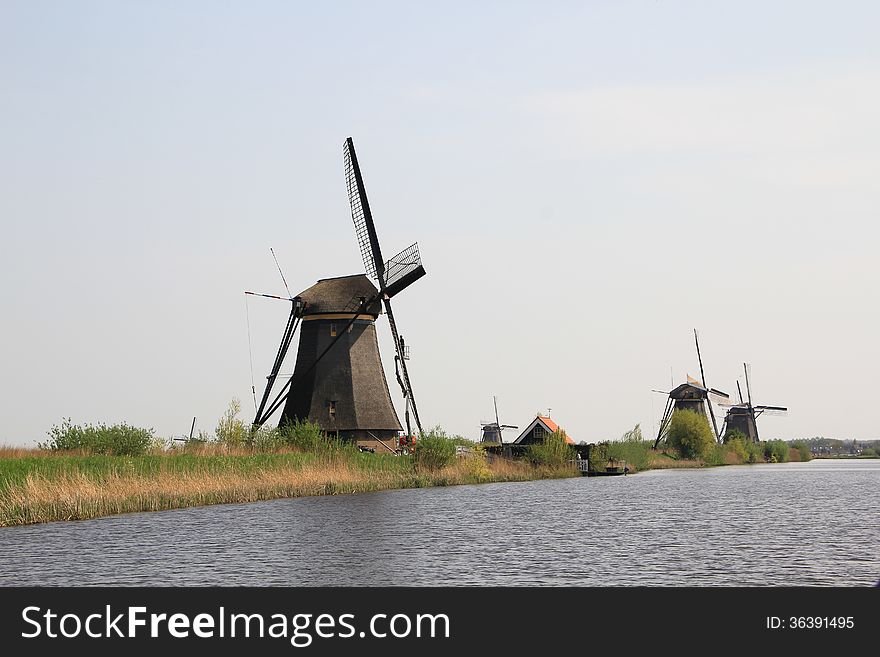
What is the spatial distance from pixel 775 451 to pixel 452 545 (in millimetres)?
104332

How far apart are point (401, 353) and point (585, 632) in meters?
39.4

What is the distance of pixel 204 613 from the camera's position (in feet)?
54.2

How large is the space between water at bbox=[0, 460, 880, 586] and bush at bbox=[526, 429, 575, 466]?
971 inches

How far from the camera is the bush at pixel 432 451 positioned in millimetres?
52791

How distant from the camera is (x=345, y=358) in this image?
5250 centimetres

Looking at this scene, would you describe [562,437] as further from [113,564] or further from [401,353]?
[113,564]

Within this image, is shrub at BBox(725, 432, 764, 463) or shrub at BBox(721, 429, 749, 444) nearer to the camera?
shrub at BBox(725, 432, 764, 463)

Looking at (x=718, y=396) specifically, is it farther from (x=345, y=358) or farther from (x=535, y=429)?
(x=345, y=358)

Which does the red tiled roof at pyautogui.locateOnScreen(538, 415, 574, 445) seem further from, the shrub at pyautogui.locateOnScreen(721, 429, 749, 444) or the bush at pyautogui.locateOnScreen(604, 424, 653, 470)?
the shrub at pyautogui.locateOnScreen(721, 429, 749, 444)

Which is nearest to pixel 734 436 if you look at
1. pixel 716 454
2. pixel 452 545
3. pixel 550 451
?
pixel 716 454

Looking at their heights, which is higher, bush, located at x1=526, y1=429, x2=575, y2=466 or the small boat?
bush, located at x1=526, y1=429, x2=575, y2=466

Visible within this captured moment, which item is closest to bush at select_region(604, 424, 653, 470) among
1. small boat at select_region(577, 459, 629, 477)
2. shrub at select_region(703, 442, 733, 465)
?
small boat at select_region(577, 459, 629, 477)

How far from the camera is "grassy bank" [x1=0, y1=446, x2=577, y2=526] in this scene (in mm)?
29984

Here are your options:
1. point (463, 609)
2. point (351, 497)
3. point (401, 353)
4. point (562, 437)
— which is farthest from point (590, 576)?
point (562, 437)
